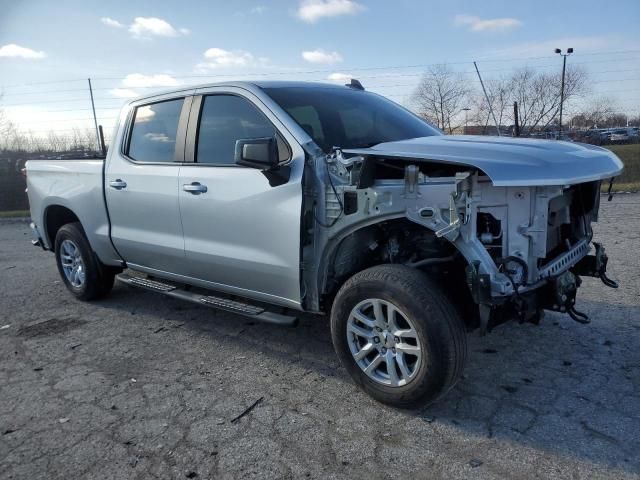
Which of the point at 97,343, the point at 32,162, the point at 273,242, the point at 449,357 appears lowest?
the point at 97,343

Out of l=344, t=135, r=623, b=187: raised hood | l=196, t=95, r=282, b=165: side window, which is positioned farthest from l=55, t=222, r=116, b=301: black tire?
l=344, t=135, r=623, b=187: raised hood

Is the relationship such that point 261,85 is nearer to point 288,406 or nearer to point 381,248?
point 381,248

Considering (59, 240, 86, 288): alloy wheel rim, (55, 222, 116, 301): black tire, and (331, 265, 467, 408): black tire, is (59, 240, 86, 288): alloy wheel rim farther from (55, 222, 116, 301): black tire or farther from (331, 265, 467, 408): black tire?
(331, 265, 467, 408): black tire

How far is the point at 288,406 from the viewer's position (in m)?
3.22

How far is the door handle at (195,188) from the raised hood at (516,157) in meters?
1.30

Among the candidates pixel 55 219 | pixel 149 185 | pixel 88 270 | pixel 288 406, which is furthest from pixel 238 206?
pixel 55 219

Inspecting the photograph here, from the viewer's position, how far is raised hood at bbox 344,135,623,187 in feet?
8.83

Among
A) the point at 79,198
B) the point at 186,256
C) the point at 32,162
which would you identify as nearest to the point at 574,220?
the point at 186,256

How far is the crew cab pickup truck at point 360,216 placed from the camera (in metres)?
2.88

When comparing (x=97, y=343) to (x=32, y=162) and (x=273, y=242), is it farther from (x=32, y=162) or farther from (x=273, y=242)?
(x=32, y=162)

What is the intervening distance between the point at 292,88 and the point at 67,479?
2.92 metres

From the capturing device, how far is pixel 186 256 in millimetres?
4254

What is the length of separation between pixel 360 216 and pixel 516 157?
924 millimetres

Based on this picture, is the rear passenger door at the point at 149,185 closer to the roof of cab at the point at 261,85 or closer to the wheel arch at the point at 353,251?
the roof of cab at the point at 261,85
